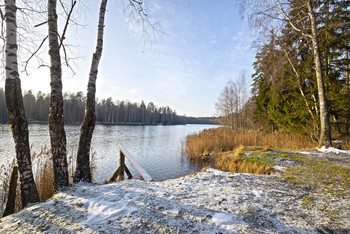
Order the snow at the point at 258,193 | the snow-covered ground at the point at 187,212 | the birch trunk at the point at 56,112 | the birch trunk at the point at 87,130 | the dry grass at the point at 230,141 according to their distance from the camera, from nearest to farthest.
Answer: the snow-covered ground at the point at 187,212 → the snow at the point at 258,193 → the birch trunk at the point at 56,112 → the birch trunk at the point at 87,130 → the dry grass at the point at 230,141

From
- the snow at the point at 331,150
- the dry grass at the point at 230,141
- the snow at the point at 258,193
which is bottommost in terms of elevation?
the dry grass at the point at 230,141

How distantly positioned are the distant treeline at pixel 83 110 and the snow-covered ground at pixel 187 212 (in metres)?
21.1

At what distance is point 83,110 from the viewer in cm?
4809

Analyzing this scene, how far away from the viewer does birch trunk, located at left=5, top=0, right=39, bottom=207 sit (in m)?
2.16

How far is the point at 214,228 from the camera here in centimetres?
133

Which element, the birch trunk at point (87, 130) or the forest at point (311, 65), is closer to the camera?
the birch trunk at point (87, 130)

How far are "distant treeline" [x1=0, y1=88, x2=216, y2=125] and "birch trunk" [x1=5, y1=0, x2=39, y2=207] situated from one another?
21895 mm

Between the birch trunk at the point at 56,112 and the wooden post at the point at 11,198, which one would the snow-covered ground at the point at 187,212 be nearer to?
the birch trunk at the point at 56,112

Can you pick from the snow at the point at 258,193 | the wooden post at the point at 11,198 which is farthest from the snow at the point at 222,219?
the wooden post at the point at 11,198

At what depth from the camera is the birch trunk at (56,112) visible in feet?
8.03

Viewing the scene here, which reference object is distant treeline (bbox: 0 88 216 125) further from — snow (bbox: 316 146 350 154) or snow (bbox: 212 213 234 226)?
snow (bbox: 212 213 234 226)

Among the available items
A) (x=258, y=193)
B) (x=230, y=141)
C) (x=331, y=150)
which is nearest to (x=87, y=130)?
(x=258, y=193)

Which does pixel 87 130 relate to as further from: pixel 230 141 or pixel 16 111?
pixel 230 141

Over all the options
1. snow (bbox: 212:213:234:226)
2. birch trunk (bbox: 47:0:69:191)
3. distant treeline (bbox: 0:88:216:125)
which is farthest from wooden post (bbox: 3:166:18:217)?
distant treeline (bbox: 0:88:216:125)
